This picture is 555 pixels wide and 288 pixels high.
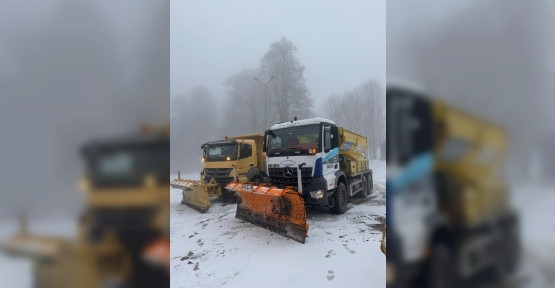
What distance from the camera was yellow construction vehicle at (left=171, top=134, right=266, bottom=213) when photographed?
34.2 ft

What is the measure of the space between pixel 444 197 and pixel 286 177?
6.67 metres

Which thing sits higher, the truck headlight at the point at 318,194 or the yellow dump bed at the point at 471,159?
the yellow dump bed at the point at 471,159

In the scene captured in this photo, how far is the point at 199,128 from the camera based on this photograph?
104ft

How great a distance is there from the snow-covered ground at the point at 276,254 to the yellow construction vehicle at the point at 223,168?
197 cm

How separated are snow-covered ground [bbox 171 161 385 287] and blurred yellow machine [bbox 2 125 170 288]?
364 cm

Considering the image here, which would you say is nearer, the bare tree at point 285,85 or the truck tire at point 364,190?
the truck tire at point 364,190

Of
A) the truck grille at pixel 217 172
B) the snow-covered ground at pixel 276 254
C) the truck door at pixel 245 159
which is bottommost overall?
the snow-covered ground at pixel 276 254

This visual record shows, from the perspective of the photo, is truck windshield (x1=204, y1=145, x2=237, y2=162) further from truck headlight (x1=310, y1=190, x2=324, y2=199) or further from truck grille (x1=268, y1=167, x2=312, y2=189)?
truck headlight (x1=310, y1=190, x2=324, y2=199)

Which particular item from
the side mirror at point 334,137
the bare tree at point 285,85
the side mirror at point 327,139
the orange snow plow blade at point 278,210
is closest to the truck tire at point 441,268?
the orange snow plow blade at point 278,210

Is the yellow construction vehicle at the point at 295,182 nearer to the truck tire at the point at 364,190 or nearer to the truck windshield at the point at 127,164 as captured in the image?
the truck tire at the point at 364,190

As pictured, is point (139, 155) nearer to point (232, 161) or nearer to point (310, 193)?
point (310, 193)

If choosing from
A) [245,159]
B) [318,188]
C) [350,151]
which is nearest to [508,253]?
→ [318,188]

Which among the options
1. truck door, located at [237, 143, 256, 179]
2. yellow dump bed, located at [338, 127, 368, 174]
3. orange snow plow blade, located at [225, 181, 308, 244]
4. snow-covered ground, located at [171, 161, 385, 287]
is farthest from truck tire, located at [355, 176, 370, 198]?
orange snow plow blade, located at [225, 181, 308, 244]

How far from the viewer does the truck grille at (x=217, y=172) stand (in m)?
10.7
